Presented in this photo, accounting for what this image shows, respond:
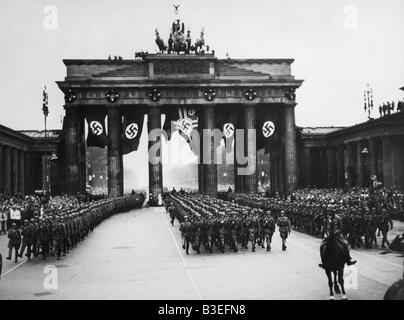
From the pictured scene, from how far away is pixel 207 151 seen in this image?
209 feet

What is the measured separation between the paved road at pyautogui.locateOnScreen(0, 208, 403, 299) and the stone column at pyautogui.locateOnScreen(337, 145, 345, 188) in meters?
44.9

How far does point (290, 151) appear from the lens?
65312mm

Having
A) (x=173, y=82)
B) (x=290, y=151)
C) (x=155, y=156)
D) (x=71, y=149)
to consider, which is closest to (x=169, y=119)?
(x=173, y=82)

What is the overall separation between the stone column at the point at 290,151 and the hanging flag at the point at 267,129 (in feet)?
4.93

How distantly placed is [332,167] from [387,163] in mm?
23739

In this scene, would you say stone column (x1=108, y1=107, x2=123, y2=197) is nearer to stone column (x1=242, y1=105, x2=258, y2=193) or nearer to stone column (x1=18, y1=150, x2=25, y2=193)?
stone column (x1=18, y1=150, x2=25, y2=193)

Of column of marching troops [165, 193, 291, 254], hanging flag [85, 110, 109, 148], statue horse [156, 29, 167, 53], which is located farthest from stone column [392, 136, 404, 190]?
hanging flag [85, 110, 109, 148]

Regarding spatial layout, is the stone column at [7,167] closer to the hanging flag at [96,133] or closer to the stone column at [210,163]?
the hanging flag at [96,133]

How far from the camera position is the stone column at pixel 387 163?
48.8 metres

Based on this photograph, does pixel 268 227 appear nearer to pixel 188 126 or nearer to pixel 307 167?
pixel 188 126

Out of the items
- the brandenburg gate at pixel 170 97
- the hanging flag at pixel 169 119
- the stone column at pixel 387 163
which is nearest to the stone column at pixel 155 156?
the brandenburg gate at pixel 170 97

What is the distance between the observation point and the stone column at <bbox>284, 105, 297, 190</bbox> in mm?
65250

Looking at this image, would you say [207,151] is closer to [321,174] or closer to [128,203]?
[128,203]
